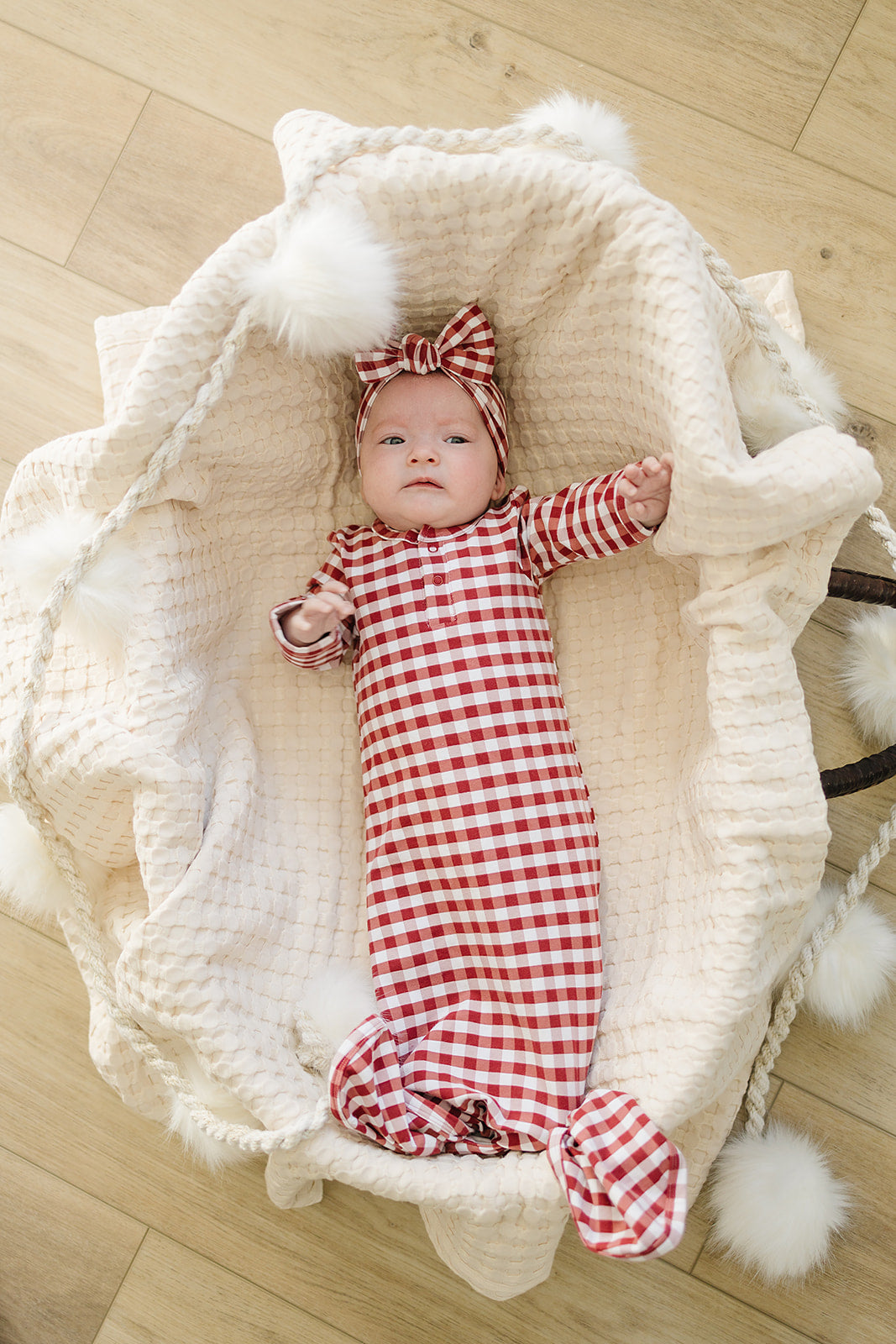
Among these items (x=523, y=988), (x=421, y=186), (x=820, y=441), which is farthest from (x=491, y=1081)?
(x=421, y=186)

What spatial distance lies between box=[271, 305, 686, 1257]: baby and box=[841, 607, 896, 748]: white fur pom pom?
0.34 metres

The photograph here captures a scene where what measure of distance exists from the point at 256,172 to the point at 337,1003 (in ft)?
3.40

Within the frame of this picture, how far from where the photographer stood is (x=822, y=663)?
121cm

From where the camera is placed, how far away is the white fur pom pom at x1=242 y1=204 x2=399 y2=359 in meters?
0.88

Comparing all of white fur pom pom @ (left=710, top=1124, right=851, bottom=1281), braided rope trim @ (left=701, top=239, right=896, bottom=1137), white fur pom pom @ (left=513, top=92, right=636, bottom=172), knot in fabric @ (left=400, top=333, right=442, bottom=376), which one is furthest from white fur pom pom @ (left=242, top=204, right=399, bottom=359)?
white fur pom pom @ (left=710, top=1124, right=851, bottom=1281)

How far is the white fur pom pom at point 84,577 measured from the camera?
92 centimetres

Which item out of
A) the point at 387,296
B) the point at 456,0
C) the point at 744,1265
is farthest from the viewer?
the point at 456,0

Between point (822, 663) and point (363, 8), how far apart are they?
1.03 m

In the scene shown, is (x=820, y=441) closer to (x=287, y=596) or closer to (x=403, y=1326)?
(x=287, y=596)

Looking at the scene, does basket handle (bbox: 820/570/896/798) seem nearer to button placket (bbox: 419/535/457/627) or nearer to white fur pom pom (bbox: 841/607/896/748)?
white fur pom pom (bbox: 841/607/896/748)

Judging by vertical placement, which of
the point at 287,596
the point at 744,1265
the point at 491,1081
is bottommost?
the point at 744,1265

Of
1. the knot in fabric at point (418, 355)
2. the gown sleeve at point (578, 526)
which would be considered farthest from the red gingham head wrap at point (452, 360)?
the gown sleeve at point (578, 526)

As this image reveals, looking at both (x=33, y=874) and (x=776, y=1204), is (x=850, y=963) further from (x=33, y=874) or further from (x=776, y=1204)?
(x=33, y=874)

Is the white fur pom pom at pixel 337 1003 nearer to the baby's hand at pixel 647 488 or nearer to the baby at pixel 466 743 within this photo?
the baby at pixel 466 743
